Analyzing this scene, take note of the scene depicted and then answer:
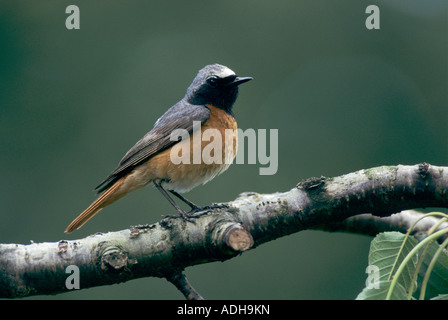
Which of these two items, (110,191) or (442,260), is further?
(110,191)

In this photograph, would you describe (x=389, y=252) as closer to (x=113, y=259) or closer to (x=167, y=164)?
(x=113, y=259)

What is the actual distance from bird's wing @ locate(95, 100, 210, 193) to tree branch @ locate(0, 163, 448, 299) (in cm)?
123

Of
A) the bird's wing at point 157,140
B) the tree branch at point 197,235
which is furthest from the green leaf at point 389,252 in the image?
the bird's wing at point 157,140

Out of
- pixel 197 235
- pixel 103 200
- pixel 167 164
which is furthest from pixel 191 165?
pixel 197 235

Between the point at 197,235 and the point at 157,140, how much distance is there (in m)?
1.53

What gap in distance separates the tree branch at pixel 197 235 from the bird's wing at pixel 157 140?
1.23 m

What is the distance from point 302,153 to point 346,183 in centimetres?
580

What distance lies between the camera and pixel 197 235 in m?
2.37

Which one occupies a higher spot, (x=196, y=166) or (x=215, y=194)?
(x=196, y=166)

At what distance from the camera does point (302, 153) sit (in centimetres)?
812

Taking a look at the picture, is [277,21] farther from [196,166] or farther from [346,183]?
[346,183]
